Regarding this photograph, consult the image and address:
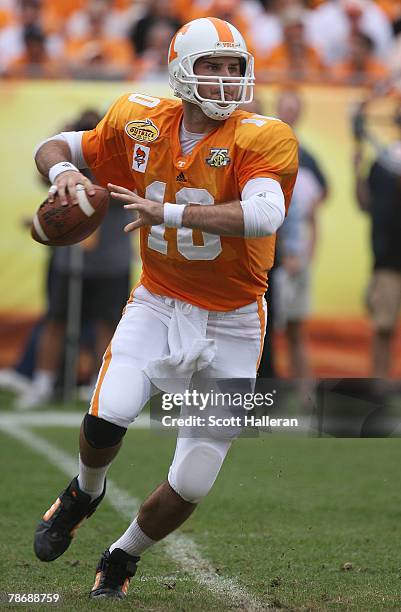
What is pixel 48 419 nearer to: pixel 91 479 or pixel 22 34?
pixel 91 479

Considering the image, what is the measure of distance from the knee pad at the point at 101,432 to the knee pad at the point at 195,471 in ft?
0.77

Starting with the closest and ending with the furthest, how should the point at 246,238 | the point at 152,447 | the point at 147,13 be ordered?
the point at 246,238
the point at 152,447
the point at 147,13

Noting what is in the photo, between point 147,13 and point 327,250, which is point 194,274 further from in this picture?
point 147,13

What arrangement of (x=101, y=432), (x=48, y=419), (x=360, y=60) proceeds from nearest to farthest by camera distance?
(x=101, y=432) < (x=48, y=419) < (x=360, y=60)

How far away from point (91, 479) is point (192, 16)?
780cm

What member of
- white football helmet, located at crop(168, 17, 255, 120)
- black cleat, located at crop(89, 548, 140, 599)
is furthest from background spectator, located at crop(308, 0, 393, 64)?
black cleat, located at crop(89, 548, 140, 599)

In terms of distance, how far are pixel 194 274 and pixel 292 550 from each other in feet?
4.32

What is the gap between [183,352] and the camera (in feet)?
13.1

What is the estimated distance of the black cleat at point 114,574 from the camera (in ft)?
13.0

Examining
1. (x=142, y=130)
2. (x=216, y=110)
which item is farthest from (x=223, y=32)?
(x=142, y=130)

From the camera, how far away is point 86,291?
8711 mm

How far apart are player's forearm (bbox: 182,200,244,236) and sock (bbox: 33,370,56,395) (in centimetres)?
491

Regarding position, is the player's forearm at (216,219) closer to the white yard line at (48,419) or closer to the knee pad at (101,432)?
the knee pad at (101,432)

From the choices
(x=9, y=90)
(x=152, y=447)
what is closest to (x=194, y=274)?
(x=152, y=447)
